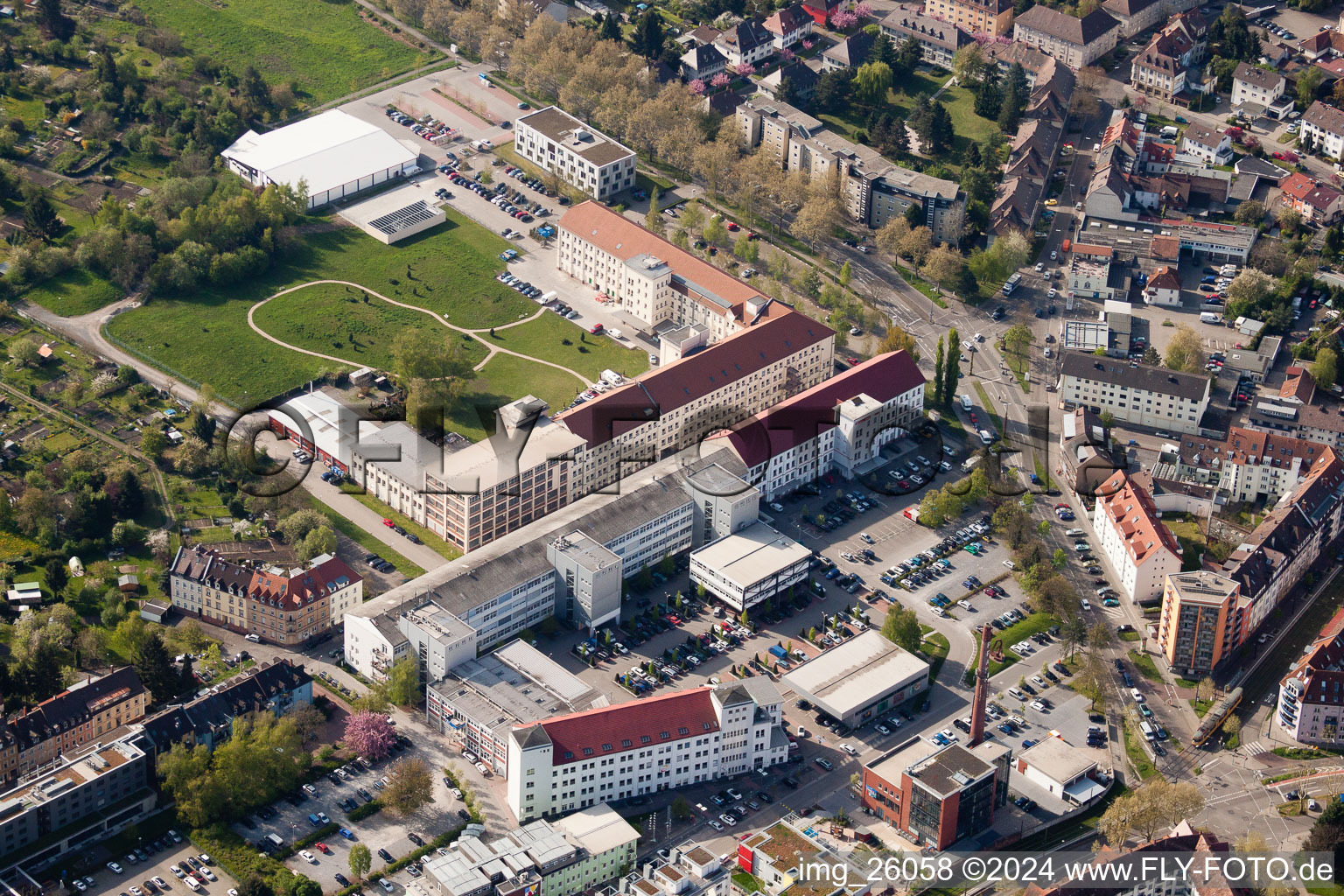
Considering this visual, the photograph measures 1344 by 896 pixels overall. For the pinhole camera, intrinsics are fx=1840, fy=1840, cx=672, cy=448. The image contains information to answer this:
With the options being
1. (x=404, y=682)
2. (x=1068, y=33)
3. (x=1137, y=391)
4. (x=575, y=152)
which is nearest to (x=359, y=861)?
(x=404, y=682)

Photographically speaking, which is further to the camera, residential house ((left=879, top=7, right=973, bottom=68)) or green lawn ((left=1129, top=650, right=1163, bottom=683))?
Answer: residential house ((left=879, top=7, right=973, bottom=68))

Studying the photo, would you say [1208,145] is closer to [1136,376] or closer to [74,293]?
[1136,376]

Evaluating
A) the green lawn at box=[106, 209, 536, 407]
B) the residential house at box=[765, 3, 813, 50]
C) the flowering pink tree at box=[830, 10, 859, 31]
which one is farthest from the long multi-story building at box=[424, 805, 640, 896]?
the flowering pink tree at box=[830, 10, 859, 31]

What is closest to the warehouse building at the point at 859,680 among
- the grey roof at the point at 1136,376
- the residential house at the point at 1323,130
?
the grey roof at the point at 1136,376

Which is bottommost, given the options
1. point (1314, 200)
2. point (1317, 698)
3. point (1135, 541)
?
point (1317, 698)

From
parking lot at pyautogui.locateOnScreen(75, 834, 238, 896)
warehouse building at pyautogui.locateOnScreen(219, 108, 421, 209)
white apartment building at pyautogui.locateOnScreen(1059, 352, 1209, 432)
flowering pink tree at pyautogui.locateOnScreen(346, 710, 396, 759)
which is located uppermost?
warehouse building at pyautogui.locateOnScreen(219, 108, 421, 209)

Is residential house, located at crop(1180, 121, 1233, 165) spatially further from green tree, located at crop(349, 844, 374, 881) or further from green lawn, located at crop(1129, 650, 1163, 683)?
green tree, located at crop(349, 844, 374, 881)
